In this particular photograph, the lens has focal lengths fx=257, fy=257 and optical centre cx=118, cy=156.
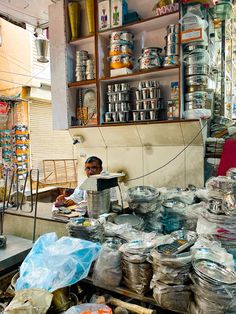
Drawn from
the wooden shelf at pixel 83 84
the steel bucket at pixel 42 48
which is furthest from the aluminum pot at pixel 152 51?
the steel bucket at pixel 42 48

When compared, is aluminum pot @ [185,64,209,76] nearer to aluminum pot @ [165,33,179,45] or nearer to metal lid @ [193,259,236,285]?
aluminum pot @ [165,33,179,45]

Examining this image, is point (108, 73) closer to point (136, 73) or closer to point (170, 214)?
point (136, 73)

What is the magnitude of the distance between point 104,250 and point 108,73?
250 centimetres

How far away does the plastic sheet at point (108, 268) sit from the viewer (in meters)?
1.40

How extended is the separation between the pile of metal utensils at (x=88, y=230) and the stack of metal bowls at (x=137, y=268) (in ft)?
0.96

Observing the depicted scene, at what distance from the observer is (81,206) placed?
2.12 meters

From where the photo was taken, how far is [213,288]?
105 centimetres

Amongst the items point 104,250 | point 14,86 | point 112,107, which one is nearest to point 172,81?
point 112,107

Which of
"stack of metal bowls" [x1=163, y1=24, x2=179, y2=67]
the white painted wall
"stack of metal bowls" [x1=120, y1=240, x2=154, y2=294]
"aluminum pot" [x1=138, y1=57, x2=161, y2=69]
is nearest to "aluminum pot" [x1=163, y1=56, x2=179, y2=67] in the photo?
"stack of metal bowls" [x1=163, y1=24, x2=179, y2=67]

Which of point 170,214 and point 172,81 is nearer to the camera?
point 170,214

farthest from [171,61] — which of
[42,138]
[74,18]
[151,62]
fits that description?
[42,138]

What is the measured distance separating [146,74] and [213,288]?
7.99 feet

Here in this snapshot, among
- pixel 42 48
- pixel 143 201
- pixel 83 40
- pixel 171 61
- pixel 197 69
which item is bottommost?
pixel 143 201

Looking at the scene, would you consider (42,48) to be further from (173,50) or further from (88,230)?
(88,230)
